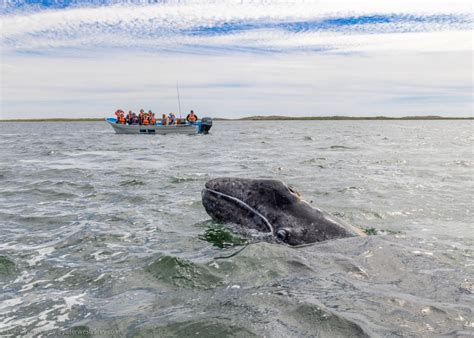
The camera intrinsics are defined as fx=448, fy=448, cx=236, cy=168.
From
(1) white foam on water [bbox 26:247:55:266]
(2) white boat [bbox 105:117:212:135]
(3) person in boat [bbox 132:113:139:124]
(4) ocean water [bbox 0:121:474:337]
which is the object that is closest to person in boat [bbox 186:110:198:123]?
(2) white boat [bbox 105:117:212:135]

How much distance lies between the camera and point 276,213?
296 inches

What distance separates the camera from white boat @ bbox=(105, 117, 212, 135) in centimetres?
5591

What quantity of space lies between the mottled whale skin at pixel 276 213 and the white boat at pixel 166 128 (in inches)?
1917

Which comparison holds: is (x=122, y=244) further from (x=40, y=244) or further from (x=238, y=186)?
(x=238, y=186)

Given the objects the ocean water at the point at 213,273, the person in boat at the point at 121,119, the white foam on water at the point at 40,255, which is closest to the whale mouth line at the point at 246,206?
the ocean water at the point at 213,273

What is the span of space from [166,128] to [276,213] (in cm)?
4986

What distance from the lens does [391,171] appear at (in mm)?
20219

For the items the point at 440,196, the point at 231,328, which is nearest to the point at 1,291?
the point at 231,328

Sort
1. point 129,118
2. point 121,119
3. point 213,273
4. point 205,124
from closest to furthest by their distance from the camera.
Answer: point 213,273 < point 121,119 < point 205,124 < point 129,118

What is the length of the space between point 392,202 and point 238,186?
6412 mm

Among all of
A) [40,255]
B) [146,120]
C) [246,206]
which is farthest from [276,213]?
[146,120]

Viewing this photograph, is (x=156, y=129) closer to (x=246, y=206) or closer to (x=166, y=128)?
(x=166, y=128)

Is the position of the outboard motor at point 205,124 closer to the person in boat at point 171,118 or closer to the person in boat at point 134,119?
the person in boat at point 171,118

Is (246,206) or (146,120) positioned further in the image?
(146,120)
